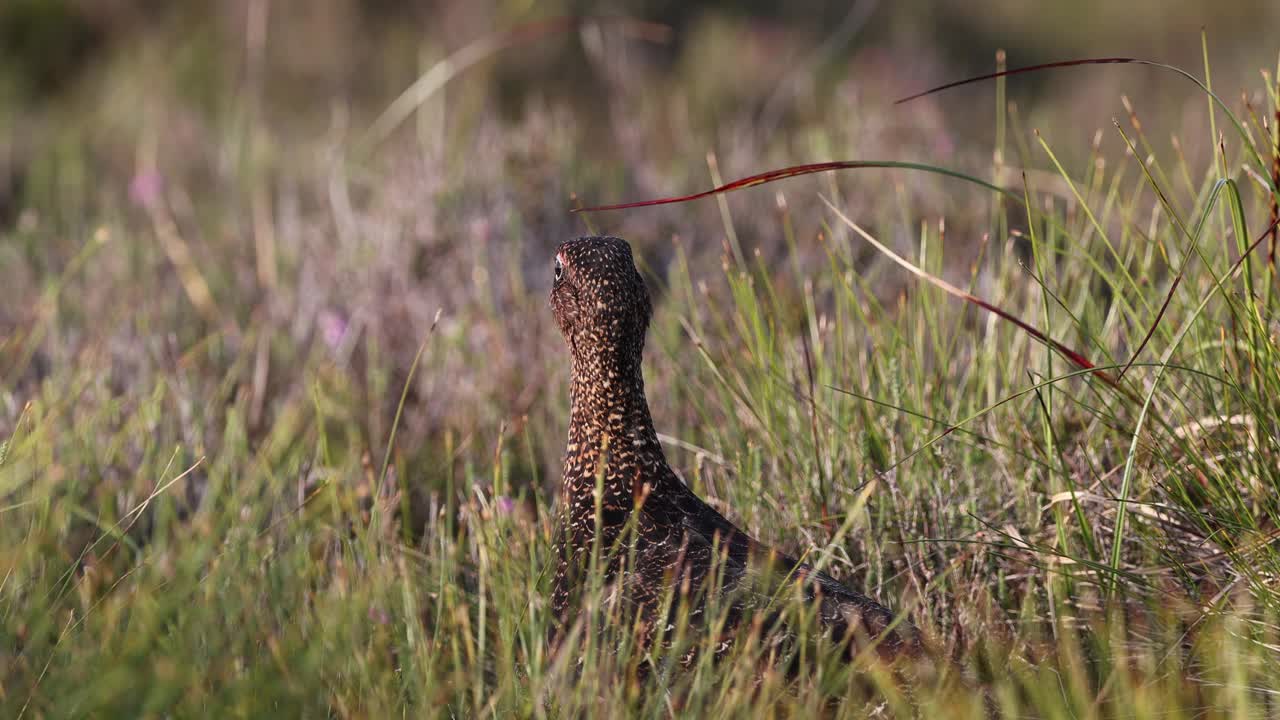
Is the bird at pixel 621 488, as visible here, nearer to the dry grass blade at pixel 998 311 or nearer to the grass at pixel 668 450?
the grass at pixel 668 450

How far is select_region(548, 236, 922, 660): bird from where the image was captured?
89.4 inches

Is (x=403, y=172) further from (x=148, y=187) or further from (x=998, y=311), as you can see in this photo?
(x=998, y=311)

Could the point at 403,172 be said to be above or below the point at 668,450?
above

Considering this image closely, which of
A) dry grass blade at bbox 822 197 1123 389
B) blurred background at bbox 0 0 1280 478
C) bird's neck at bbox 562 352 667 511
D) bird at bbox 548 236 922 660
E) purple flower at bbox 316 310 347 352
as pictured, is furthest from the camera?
purple flower at bbox 316 310 347 352

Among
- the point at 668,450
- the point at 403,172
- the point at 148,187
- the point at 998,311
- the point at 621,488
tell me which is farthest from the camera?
the point at 148,187

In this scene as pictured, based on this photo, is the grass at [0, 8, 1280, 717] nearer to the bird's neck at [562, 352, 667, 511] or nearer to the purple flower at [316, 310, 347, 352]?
the purple flower at [316, 310, 347, 352]

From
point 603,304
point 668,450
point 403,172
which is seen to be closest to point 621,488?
point 603,304

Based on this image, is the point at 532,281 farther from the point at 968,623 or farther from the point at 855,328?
the point at 968,623

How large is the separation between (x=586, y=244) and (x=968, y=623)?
1142 mm

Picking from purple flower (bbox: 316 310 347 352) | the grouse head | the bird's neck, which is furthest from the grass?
the grouse head

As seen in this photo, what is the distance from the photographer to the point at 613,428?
8.39 feet

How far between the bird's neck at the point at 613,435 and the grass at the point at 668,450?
0.47 feet

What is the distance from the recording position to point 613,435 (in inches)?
101

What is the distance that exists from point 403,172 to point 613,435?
3104mm
